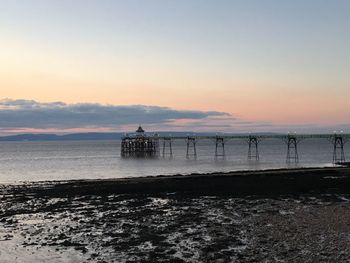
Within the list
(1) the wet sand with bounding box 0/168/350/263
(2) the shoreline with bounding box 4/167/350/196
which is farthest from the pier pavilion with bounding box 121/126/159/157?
(1) the wet sand with bounding box 0/168/350/263

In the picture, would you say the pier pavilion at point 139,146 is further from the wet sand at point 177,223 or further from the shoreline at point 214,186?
the wet sand at point 177,223

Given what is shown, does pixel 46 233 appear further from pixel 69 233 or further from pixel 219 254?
pixel 219 254

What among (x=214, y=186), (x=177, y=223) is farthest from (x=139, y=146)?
(x=177, y=223)

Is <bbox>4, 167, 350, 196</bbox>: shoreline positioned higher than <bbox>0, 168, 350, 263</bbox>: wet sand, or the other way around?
<bbox>0, 168, 350, 263</bbox>: wet sand

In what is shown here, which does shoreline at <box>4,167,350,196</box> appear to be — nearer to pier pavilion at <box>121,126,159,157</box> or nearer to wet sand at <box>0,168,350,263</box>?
wet sand at <box>0,168,350,263</box>

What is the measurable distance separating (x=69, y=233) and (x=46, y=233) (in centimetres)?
105

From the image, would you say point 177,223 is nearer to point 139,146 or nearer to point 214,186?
point 214,186

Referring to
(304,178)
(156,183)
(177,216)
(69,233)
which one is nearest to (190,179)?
(156,183)

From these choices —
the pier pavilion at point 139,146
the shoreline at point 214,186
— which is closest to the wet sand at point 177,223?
the shoreline at point 214,186

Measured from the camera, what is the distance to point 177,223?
67.5 ft

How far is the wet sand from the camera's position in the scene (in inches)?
596

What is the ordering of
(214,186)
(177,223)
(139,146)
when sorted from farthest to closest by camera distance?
(139,146) < (214,186) < (177,223)

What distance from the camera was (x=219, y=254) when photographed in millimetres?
14766

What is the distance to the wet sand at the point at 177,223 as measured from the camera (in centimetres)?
1513
